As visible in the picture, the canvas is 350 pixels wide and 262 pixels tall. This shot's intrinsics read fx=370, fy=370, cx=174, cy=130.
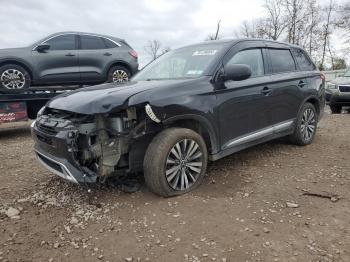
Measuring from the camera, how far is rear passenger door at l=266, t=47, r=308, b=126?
5.41 m

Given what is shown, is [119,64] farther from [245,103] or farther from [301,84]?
[245,103]

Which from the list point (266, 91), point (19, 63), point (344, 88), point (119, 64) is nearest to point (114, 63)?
point (119, 64)

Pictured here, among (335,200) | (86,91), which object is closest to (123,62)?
(86,91)

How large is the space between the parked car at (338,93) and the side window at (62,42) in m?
7.96

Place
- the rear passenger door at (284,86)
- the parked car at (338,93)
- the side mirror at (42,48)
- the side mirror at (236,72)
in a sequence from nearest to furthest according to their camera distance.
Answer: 1. the side mirror at (236,72)
2. the rear passenger door at (284,86)
3. the side mirror at (42,48)
4. the parked car at (338,93)

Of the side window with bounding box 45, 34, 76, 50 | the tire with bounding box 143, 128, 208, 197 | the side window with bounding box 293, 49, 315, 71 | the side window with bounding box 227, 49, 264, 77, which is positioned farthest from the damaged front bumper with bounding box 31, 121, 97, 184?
the side window with bounding box 45, 34, 76, 50

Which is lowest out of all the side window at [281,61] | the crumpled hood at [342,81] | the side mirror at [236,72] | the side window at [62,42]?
the crumpled hood at [342,81]

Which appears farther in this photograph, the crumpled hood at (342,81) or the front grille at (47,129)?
the crumpled hood at (342,81)

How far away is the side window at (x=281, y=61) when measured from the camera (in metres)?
5.62

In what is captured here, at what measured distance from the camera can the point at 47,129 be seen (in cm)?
400

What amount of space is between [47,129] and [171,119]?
4.41 ft

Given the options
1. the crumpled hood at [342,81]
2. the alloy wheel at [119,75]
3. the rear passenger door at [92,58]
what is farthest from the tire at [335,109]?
the rear passenger door at [92,58]

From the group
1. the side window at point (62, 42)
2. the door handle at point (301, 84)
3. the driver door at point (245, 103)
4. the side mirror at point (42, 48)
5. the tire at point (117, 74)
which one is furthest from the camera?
the tire at point (117, 74)

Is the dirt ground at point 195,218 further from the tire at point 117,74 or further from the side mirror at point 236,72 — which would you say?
the tire at point 117,74
